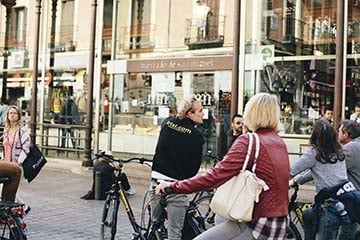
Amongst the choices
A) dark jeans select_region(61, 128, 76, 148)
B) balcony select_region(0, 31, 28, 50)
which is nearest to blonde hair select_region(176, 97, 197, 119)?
dark jeans select_region(61, 128, 76, 148)

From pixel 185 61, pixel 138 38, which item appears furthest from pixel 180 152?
pixel 138 38

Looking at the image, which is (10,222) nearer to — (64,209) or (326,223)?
(326,223)

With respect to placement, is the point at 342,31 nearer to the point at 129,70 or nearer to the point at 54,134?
the point at 129,70

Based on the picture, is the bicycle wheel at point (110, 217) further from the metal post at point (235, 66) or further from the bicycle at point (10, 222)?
the metal post at point (235, 66)

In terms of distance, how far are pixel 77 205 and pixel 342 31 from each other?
249 inches

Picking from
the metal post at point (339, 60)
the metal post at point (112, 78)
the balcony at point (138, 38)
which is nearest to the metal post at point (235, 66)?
the metal post at point (339, 60)

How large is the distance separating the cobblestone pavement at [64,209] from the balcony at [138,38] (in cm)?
355

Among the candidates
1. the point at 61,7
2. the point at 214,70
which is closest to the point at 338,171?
the point at 214,70

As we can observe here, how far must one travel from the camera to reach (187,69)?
1408cm

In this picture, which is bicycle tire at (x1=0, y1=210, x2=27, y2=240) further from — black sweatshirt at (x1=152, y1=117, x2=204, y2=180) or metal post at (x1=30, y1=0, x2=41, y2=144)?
metal post at (x1=30, y1=0, x2=41, y2=144)

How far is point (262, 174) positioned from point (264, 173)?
0.01 metres

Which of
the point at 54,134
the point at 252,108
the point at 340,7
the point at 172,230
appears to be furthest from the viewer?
the point at 54,134

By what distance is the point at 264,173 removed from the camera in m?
3.68

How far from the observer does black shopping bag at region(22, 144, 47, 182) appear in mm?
7480
